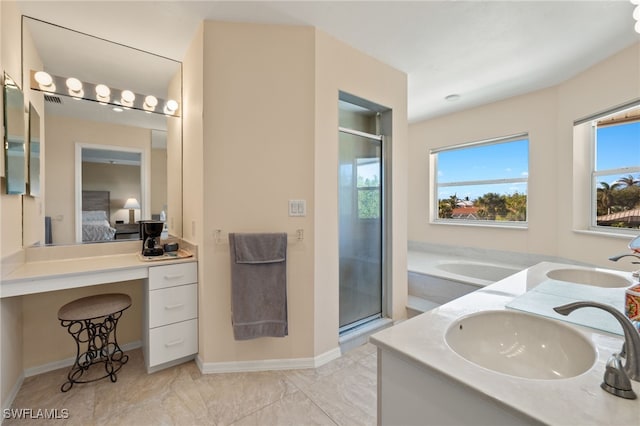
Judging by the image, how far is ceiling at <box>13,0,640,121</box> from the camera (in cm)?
178

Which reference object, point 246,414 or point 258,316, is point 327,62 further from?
point 246,414

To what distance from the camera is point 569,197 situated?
287 cm

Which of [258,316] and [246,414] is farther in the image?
[258,316]

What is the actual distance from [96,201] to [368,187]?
7.40 feet

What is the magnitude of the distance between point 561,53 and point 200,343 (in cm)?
373

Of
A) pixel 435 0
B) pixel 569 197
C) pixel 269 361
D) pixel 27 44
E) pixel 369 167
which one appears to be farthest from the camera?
pixel 569 197

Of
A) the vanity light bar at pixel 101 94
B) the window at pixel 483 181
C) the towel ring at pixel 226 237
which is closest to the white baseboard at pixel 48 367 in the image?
the towel ring at pixel 226 237

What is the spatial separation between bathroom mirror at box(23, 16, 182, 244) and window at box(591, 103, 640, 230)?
3930mm

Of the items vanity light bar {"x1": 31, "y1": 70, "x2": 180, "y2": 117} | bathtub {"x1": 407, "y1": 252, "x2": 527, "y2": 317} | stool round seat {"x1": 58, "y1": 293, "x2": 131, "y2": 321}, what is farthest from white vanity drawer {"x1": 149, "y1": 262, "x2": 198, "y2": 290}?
bathtub {"x1": 407, "y1": 252, "x2": 527, "y2": 317}

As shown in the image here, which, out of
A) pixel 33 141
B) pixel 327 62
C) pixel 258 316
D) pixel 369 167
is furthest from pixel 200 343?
pixel 327 62

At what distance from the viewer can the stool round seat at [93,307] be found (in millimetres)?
1748

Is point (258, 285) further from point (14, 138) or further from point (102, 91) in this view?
point (102, 91)

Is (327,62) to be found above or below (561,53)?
below

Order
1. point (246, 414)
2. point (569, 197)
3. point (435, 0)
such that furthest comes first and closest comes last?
point (569, 197) → point (435, 0) → point (246, 414)
